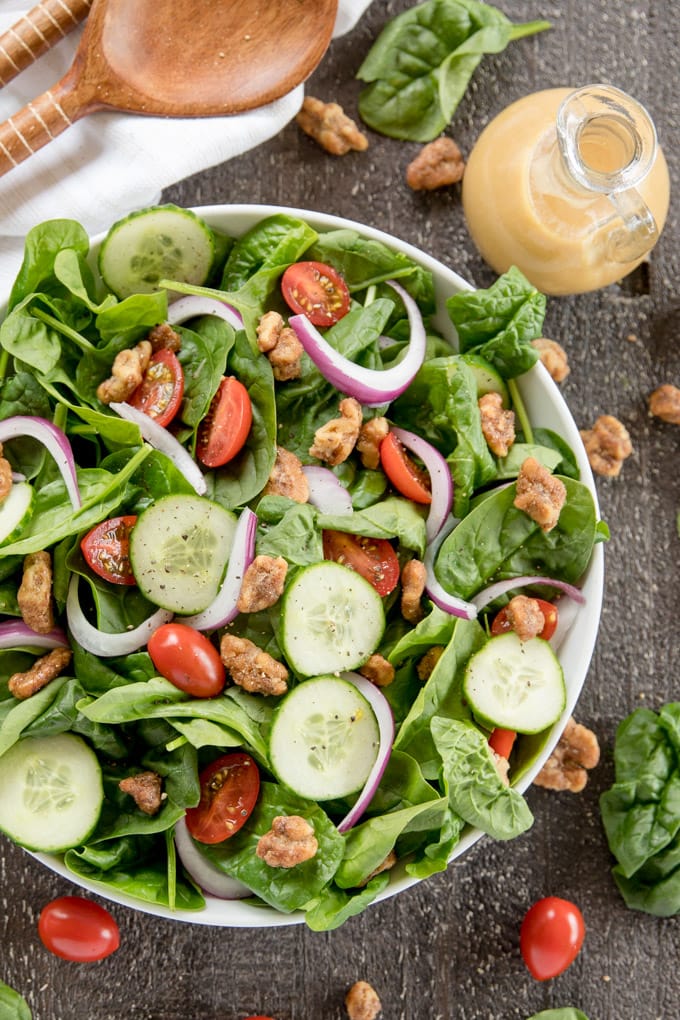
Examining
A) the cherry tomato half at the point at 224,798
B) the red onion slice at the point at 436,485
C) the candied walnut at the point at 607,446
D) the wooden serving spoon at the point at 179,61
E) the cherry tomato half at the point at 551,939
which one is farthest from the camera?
the candied walnut at the point at 607,446

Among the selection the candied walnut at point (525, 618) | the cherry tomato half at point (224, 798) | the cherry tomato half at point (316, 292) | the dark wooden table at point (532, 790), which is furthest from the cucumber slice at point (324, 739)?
the cherry tomato half at point (316, 292)

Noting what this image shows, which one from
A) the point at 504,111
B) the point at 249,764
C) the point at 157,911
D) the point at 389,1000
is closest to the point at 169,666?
the point at 249,764

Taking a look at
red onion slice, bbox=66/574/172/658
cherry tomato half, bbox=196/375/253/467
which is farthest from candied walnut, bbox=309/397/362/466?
red onion slice, bbox=66/574/172/658

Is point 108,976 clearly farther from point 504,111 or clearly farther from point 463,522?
point 504,111

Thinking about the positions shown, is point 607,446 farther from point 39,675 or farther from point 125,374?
point 39,675

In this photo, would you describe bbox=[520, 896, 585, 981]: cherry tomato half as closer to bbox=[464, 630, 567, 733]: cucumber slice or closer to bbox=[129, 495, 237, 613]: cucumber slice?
bbox=[464, 630, 567, 733]: cucumber slice

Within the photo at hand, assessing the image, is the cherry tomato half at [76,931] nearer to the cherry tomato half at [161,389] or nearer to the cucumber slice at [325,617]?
the cucumber slice at [325,617]

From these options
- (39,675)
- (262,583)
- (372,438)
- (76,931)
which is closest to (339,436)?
(372,438)
